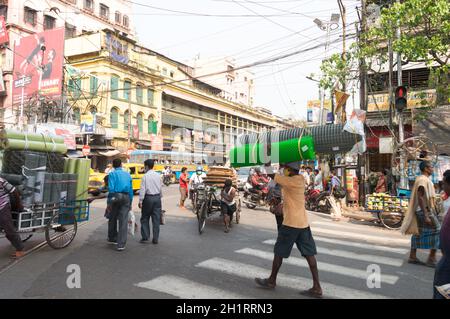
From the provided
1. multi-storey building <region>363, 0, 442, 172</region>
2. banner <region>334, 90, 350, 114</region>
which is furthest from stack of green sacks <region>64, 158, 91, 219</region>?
multi-storey building <region>363, 0, 442, 172</region>

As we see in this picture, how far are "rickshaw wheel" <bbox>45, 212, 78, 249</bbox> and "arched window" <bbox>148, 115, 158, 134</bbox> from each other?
109 ft

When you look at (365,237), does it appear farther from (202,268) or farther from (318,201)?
(202,268)

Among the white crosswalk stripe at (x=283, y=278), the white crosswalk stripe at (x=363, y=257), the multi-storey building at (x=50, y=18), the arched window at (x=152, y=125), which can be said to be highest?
the multi-storey building at (x=50, y=18)

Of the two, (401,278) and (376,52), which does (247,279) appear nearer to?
(401,278)

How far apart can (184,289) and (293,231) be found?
1.65m

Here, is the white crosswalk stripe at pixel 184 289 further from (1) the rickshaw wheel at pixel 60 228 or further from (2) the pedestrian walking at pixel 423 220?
(2) the pedestrian walking at pixel 423 220

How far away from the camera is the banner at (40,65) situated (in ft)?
82.1

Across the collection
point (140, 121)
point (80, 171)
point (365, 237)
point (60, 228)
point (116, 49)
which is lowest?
point (365, 237)

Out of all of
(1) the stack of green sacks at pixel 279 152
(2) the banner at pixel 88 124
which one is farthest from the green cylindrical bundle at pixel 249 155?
(2) the banner at pixel 88 124

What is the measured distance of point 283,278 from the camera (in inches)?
207

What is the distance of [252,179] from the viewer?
15.1m

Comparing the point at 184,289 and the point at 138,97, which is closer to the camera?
→ the point at 184,289

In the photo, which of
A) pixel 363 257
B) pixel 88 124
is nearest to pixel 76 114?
pixel 88 124

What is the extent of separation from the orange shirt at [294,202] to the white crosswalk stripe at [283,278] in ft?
3.08
